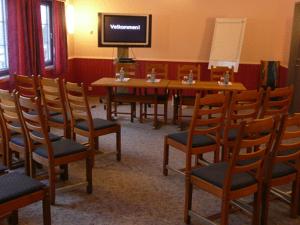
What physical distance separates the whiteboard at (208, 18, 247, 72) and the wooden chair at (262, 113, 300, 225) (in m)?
4.48

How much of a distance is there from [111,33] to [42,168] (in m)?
3.92

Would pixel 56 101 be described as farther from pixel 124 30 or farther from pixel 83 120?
pixel 124 30

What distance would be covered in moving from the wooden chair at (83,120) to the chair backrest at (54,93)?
0.31 feet

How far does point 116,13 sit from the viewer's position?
7195mm

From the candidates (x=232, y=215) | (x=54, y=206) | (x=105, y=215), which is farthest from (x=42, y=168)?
(x=232, y=215)

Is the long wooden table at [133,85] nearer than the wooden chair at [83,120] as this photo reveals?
No

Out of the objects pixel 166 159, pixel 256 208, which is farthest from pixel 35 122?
pixel 256 208

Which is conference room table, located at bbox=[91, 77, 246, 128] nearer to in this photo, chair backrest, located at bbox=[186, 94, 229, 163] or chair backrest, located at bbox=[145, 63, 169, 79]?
chair backrest, located at bbox=[145, 63, 169, 79]

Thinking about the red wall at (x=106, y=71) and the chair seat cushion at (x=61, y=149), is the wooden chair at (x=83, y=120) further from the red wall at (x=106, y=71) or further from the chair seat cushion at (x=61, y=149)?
the red wall at (x=106, y=71)

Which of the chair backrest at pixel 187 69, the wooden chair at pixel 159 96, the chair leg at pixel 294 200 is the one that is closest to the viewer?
the chair leg at pixel 294 200

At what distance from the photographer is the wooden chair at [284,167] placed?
2.67 metres

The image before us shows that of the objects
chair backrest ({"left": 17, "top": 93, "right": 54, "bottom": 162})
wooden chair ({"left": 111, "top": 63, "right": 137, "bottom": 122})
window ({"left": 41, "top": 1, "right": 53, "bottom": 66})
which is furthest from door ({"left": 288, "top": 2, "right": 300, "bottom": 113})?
chair backrest ({"left": 17, "top": 93, "right": 54, "bottom": 162})

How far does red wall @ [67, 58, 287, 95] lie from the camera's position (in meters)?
7.69

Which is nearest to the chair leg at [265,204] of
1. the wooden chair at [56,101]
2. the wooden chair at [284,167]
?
the wooden chair at [284,167]
